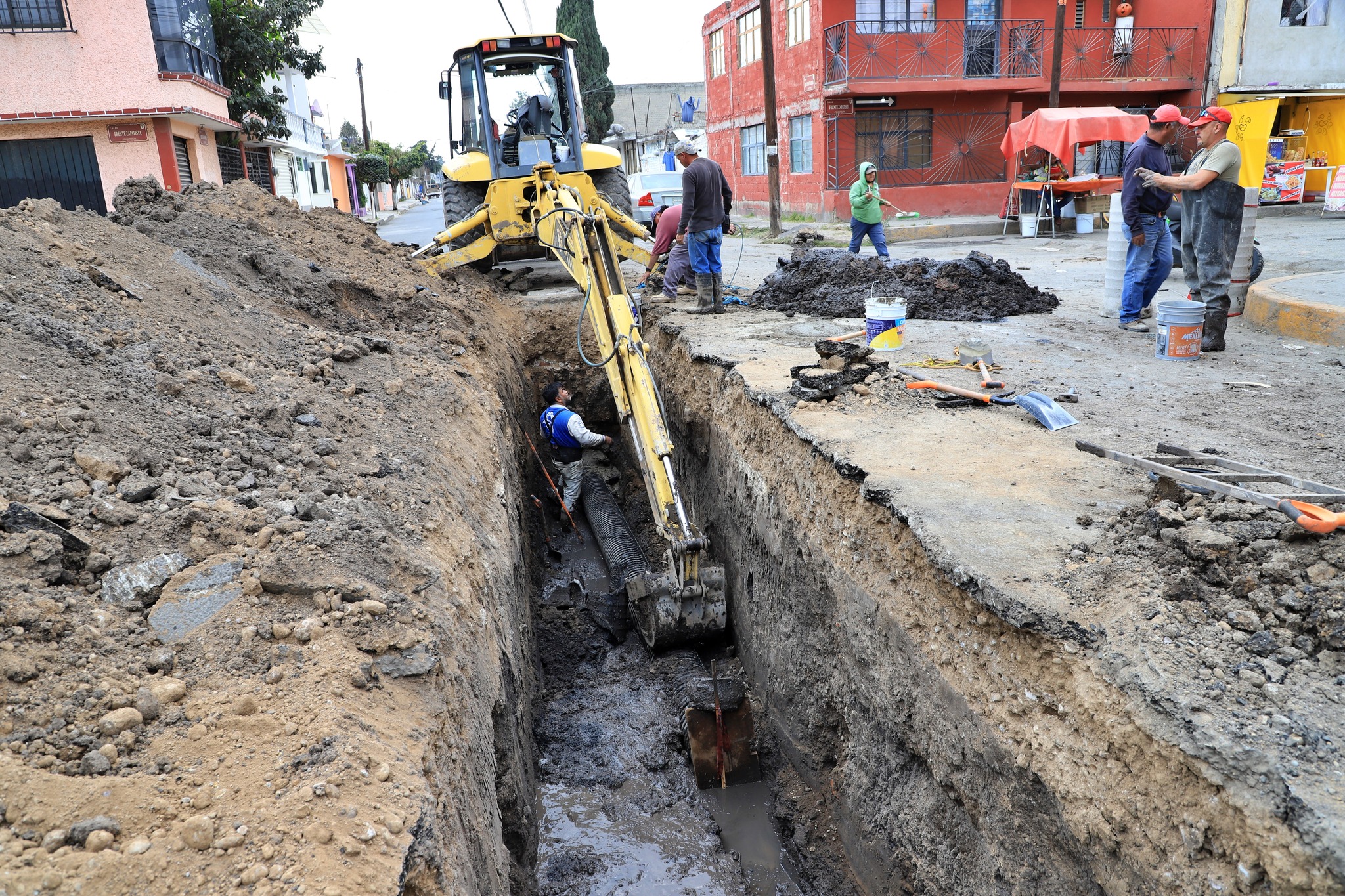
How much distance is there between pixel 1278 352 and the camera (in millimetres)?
6723

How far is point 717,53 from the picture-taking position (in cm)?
2941

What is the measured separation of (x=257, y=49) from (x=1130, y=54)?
21.2 metres

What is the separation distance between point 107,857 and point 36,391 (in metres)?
2.59

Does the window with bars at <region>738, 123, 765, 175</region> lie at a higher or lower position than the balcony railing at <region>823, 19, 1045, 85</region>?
lower

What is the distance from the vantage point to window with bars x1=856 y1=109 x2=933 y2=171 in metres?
21.8

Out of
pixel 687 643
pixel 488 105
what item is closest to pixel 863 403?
pixel 687 643

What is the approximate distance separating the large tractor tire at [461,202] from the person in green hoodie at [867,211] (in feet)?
15.9

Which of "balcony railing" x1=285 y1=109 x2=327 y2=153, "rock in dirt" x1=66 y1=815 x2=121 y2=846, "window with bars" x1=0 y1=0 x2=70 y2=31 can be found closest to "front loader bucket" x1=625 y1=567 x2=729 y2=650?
"rock in dirt" x1=66 y1=815 x2=121 y2=846

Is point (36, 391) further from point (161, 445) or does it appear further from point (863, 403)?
point (863, 403)

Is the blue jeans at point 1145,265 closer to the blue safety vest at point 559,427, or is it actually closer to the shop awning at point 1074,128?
the blue safety vest at point 559,427

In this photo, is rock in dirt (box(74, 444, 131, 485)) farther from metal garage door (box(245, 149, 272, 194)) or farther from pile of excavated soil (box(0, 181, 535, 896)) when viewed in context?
metal garage door (box(245, 149, 272, 194))

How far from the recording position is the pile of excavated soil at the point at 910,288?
9.04 m

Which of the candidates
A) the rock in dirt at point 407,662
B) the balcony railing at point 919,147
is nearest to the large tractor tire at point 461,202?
the rock in dirt at point 407,662

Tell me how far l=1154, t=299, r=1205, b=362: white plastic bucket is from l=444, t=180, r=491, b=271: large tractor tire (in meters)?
7.58
